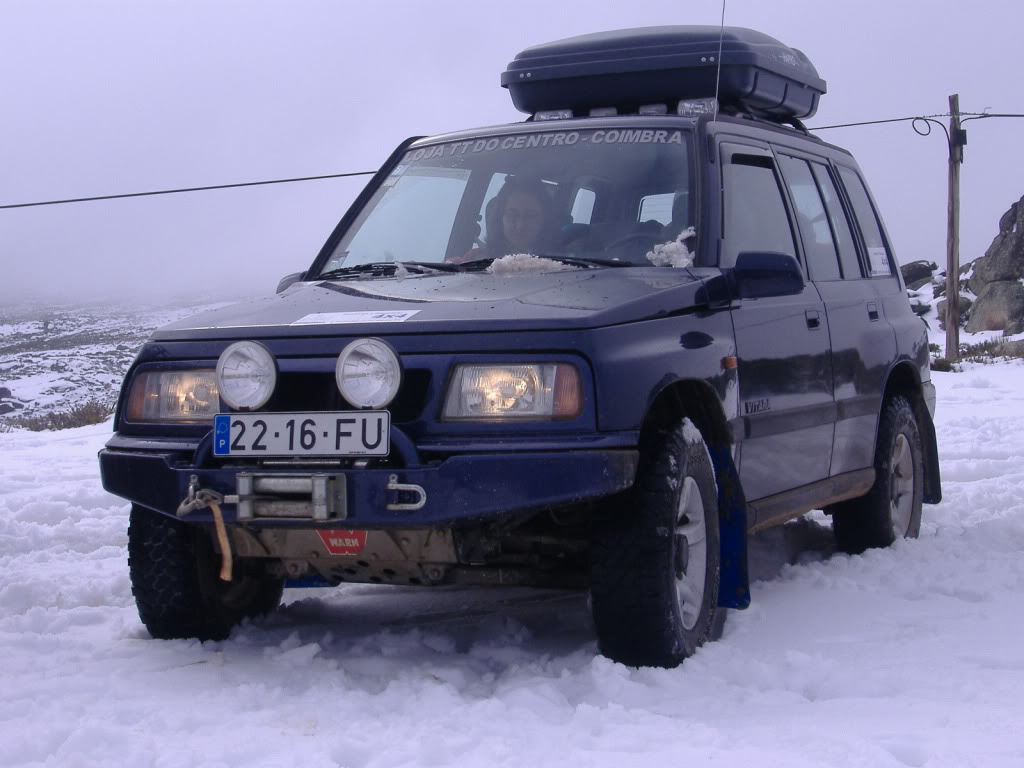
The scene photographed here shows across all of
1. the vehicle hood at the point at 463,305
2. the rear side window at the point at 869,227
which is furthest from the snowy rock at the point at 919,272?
the vehicle hood at the point at 463,305

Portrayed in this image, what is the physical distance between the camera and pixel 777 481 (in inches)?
185

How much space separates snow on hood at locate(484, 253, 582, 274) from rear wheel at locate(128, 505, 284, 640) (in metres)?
1.20

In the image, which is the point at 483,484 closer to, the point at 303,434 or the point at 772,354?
the point at 303,434

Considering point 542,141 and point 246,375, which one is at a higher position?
point 542,141

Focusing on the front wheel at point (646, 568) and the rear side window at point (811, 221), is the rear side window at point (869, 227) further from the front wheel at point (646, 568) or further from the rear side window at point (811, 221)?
→ the front wheel at point (646, 568)

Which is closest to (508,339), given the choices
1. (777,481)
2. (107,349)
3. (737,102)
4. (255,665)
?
(255,665)

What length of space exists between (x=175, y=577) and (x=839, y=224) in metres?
3.21

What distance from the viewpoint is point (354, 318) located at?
3.68m

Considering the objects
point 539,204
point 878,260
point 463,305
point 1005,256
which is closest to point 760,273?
point 539,204

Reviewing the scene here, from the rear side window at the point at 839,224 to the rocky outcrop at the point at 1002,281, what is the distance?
3209 cm

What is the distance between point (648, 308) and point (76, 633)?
2.18 metres

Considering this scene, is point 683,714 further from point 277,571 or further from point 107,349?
point 107,349

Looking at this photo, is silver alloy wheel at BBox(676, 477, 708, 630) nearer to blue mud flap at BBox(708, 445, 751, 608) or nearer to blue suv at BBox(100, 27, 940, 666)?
blue suv at BBox(100, 27, 940, 666)

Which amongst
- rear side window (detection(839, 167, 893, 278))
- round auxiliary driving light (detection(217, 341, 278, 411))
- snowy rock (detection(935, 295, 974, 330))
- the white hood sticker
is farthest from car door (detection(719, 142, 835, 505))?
snowy rock (detection(935, 295, 974, 330))
